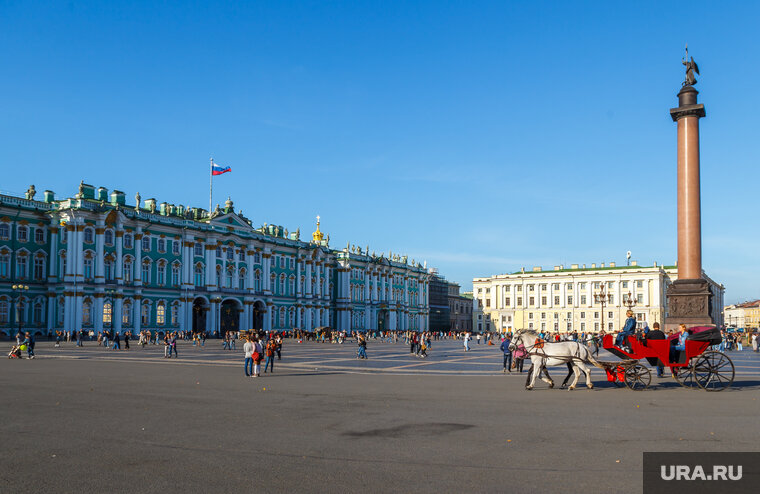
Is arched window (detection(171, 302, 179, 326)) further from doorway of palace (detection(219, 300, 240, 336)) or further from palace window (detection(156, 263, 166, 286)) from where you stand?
doorway of palace (detection(219, 300, 240, 336))

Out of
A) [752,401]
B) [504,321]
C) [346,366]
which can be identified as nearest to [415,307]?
[504,321]

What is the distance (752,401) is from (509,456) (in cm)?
995

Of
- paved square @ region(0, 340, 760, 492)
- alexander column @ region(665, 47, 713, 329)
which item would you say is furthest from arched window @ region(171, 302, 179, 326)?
alexander column @ region(665, 47, 713, 329)

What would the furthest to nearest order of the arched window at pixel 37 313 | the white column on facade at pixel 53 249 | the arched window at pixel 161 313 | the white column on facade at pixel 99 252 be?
the arched window at pixel 161 313
the white column on facade at pixel 99 252
the white column on facade at pixel 53 249
the arched window at pixel 37 313

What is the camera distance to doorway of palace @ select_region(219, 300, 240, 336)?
88.7 metres

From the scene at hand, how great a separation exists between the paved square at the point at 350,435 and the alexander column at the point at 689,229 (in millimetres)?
7718

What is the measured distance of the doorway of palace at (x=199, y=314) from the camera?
280ft

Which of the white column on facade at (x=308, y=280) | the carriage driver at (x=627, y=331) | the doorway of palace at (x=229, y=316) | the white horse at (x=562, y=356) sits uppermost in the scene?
the white column on facade at (x=308, y=280)

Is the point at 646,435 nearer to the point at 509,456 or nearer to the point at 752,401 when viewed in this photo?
the point at 509,456

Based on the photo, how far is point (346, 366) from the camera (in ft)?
108

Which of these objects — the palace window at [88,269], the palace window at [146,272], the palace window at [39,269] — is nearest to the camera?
the palace window at [39,269]

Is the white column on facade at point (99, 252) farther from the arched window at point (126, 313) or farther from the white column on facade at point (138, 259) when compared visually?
the white column on facade at point (138, 259)

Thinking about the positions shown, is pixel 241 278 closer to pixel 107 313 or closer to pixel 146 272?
pixel 146 272

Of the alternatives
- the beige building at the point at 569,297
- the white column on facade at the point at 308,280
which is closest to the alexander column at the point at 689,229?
the white column on facade at the point at 308,280
